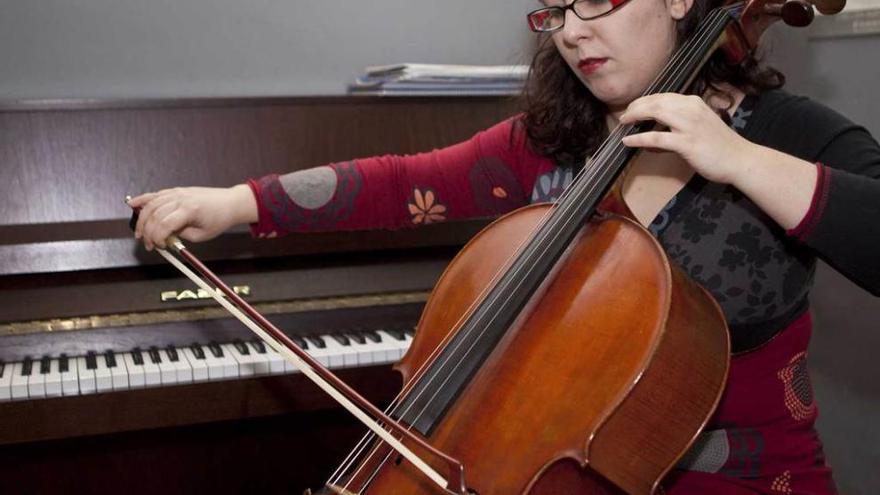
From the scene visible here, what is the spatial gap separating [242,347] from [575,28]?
851mm

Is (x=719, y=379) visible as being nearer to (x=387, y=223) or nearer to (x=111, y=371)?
(x=387, y=223)

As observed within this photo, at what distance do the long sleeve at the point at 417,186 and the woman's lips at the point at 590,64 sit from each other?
238 millimetres

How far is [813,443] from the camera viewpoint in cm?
122

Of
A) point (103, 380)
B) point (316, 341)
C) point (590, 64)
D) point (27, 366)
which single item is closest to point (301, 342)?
point (316, 341)

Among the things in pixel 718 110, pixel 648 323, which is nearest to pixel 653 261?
pixel 648 323

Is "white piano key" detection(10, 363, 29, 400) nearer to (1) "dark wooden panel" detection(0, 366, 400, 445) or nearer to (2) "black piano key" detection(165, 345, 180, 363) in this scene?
(1) "dark wooden panel" detection(0, 366, 400, 445)

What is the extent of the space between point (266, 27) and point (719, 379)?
166 cm

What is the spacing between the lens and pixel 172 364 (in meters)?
1.56

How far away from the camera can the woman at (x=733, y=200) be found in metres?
1.02

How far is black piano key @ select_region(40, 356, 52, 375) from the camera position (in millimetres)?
1517

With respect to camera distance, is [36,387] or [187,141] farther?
[187,141]

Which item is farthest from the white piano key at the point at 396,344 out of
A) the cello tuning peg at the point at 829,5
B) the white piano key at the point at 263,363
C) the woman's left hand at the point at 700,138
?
the cello tuning peg at the point at 829,5

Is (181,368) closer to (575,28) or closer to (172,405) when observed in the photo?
(172,405)

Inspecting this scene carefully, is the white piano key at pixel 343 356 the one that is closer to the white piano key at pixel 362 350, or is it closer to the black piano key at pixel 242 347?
the white piano key at pixel 362 350
